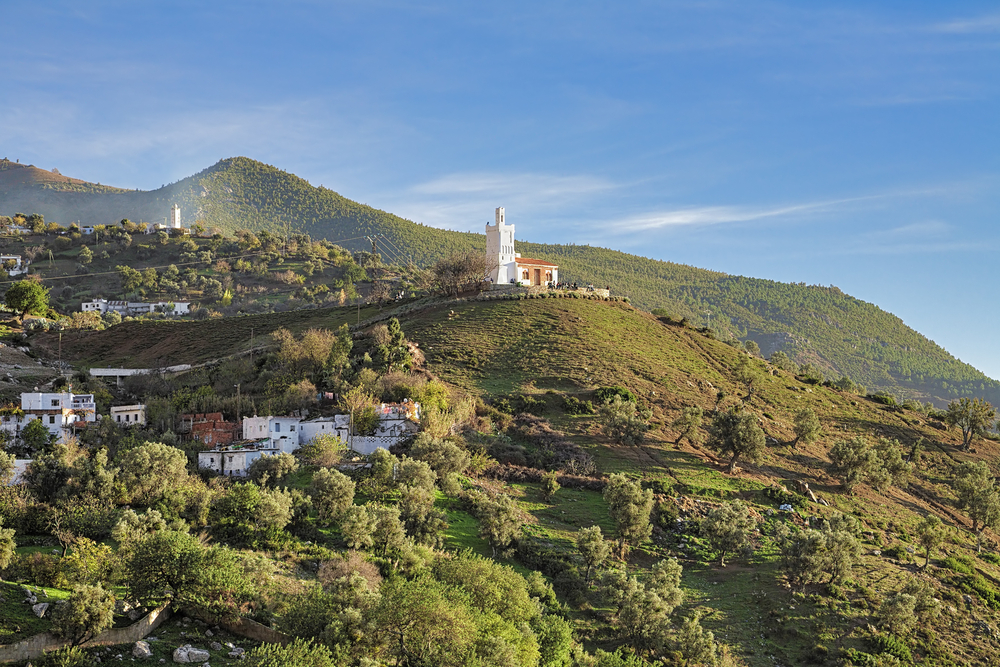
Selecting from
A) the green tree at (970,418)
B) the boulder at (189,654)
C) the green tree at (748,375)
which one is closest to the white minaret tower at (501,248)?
the green tree at (748,375)

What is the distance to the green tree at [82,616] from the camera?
2166 centimetres

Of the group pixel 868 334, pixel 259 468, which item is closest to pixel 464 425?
pixel 259 468

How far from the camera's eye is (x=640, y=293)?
15050 centimetres

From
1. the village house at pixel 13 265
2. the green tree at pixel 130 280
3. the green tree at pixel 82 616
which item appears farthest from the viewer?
the village house at pixel 13 265

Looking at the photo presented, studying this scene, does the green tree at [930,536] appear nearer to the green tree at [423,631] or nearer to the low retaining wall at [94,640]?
the green tree at [423,631]

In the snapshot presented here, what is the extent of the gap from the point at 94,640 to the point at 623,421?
3320 cm

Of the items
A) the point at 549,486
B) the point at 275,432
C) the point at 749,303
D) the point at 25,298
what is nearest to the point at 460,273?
the point at 275,432

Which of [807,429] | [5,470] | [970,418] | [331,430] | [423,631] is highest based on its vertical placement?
[970,418]

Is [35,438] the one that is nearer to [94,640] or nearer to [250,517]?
[250,517]

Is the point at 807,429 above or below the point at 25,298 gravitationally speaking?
below

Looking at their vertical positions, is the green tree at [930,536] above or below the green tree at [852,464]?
below

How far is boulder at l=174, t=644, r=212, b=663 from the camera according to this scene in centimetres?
2230

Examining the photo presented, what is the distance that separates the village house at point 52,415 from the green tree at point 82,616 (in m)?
21.5

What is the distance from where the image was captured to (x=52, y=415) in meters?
41.3
